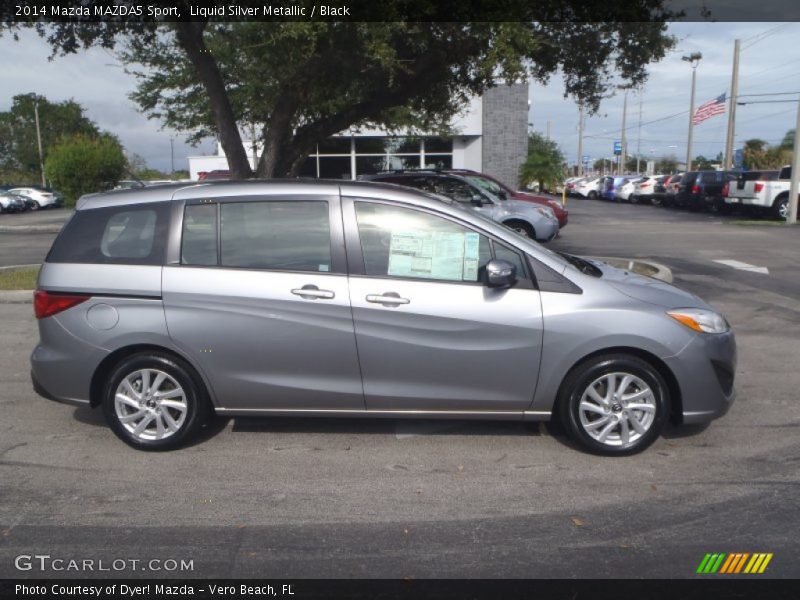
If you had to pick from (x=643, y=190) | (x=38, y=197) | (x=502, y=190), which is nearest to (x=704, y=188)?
(x=643, y=190)

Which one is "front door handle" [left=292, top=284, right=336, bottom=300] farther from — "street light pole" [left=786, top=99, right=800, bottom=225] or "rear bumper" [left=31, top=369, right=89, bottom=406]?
"street light pole" [left=786, top=99, right=800, bottom=225]

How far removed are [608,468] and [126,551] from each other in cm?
293

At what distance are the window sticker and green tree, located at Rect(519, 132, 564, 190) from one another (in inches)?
1188

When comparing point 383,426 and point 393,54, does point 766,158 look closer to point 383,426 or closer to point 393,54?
point 393,54

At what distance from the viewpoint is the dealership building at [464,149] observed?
35656 mm

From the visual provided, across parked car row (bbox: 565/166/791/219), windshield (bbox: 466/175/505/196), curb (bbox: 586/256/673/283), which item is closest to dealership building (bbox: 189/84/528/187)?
parked car row (bbox: 565/166/791/219)

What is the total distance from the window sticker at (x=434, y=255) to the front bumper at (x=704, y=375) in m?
1.45

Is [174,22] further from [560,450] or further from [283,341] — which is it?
[560,450]

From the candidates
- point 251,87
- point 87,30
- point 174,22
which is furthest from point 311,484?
point 251,87

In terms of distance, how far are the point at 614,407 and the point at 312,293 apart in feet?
6.91

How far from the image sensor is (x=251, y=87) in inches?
674

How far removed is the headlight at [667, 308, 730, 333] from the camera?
5.09 m

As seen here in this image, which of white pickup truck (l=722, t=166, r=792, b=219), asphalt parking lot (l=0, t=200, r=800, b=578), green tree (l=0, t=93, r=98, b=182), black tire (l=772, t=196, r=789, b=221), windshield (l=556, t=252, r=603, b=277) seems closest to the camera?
asphalt parking lot (l=0, t=200, r=800, b=578)

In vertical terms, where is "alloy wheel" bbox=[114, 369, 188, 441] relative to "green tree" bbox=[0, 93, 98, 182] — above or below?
below
